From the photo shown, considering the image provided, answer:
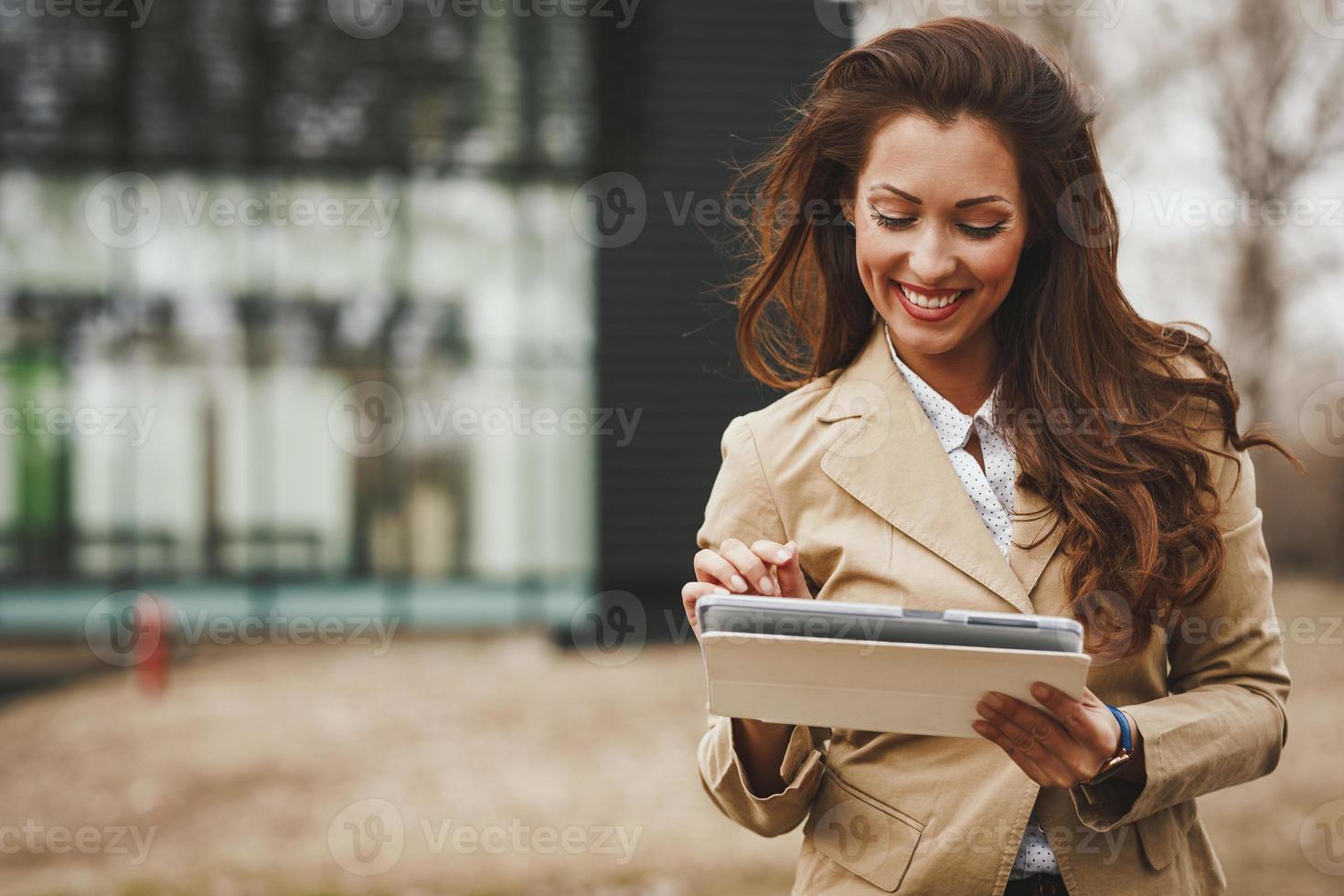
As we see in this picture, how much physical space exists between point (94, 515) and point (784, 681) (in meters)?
11.4

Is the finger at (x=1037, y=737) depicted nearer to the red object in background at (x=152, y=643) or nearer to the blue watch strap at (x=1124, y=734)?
the blue watch strap at (x=1124, y=734)

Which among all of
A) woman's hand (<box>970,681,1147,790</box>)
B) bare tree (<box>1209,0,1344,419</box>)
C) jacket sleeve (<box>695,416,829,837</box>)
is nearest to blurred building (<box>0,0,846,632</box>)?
bare tree (<box>1209,0,1344,419</box>)

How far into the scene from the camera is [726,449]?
6.48ft

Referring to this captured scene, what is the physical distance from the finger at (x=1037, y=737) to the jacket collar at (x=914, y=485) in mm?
221

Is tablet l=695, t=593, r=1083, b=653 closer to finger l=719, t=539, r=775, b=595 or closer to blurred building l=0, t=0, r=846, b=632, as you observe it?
finger l=719, t=539, r=775, b=595

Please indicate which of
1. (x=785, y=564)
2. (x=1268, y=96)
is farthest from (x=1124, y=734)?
(x=1268, y=96)

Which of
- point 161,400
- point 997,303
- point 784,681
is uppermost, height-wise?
point 997,303

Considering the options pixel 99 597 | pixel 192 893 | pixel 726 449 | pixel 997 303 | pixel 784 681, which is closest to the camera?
pixel 784 681

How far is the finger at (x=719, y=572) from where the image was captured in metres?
1.67

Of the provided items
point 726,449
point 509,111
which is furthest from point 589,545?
point 726,449

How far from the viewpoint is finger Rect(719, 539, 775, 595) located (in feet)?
5.49

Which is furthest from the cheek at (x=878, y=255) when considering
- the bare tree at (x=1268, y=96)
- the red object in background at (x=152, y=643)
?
the bare tree at (x=1268, y=96)

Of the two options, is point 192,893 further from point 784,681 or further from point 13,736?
point 784,681

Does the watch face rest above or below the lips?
below
